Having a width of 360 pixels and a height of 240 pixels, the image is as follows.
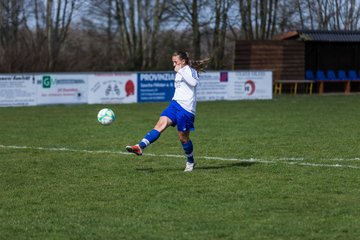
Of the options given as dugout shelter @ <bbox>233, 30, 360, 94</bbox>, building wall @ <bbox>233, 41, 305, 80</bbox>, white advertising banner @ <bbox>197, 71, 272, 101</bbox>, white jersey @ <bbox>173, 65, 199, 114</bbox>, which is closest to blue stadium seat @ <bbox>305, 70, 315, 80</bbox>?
dugout shelter @ <bbox>233, 30, 360, 94</bbox>

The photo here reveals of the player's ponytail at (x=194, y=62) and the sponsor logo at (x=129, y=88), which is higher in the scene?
the player's ponytail at (x=194, y=62)

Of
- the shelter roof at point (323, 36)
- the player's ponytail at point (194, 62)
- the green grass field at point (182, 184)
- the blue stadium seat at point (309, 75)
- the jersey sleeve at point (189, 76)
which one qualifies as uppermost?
the shelter roof at point (323, 36)

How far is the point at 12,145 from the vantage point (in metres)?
14.9

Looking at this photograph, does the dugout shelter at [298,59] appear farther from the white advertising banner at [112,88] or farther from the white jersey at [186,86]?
the white jersey at [186,86]

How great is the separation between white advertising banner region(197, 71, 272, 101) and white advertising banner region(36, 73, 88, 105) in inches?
201

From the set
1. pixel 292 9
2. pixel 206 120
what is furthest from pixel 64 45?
pixel 206 120

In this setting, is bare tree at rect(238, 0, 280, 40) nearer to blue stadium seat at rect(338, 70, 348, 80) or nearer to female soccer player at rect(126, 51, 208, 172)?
blue stadium seat at rect(338, 70, 348, 80)

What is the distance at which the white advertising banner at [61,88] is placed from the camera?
1133 inches

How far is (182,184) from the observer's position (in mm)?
9680

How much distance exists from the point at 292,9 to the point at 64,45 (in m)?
18.7

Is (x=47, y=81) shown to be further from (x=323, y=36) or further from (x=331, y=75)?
(x=331, y=75)

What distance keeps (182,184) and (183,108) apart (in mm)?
1732

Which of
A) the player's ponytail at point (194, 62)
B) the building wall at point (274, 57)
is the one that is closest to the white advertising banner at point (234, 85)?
the building wall at point (274, 57)

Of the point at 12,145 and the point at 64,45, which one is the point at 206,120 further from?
the point at 64,45
